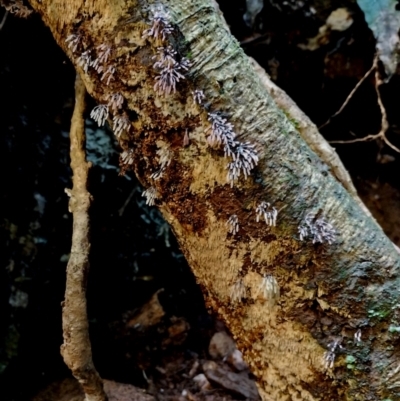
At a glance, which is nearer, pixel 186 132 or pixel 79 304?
pixel 186 132

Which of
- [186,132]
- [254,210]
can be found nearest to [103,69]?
[186,132]

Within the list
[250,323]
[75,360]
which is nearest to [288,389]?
[250,323]

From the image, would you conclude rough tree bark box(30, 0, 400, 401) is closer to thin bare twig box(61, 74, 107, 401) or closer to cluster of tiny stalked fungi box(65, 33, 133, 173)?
cluster of tiny stalked fungi box(65, 33, 133, 173)

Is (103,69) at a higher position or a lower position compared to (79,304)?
higher

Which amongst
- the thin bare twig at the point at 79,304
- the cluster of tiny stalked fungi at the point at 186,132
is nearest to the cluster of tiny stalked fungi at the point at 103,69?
the cluster of tiny stalked fungi at the point at 186,132

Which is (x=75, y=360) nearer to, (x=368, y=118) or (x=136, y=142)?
(x=136, y=142)

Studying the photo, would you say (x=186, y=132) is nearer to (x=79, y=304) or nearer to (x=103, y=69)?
(x=103, y=69)
